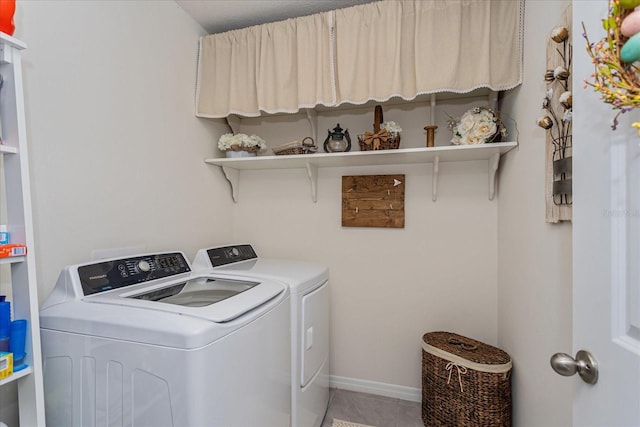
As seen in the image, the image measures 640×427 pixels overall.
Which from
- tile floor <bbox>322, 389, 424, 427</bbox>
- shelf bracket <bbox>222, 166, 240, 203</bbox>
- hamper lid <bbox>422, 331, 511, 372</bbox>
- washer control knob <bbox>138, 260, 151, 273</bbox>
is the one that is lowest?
tile floor <bbox>322, 389, 424, 427</bbox>

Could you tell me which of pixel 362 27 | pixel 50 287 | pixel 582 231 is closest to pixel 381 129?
pixel 362 27

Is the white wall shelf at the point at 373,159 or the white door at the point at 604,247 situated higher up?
the white wall shelf at the point at 373,159

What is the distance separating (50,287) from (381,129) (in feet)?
6.14

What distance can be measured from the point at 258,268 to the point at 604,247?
1.58 m

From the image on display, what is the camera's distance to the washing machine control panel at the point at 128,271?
1200 millimetres

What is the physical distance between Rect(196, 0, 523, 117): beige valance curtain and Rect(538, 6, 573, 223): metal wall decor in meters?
0.44

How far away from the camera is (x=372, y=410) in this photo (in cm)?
202

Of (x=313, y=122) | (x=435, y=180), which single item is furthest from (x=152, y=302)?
(x=435, y=180)

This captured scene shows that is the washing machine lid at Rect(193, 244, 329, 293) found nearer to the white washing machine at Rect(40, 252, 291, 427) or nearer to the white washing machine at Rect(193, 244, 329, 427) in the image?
the white washing machine at Rect(193, 244, 329, 427)

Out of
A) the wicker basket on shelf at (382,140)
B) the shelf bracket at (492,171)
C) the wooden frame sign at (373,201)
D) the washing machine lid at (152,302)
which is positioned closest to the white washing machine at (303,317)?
the washing machine lid at (152,302)

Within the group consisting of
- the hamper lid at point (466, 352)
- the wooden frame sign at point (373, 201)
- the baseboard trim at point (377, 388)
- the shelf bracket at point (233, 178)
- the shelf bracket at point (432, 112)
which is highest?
the shelf bracket at point (432, 112)

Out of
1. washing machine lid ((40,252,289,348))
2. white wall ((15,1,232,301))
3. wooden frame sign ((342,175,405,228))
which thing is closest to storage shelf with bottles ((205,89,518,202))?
wooden frame sign ((342,175,405,228))

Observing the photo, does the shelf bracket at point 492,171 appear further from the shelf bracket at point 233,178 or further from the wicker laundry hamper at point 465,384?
the shelf bracket at point 233,178

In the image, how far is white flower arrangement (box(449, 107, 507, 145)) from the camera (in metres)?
1.69
